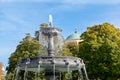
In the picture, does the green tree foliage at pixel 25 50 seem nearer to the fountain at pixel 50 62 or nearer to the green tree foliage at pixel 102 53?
the green tree foliage at pixel 102 53

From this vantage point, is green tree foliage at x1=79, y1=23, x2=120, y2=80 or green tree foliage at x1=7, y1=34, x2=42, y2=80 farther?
green tree foliage at x1=79, y1=23, x2=120, y2=80

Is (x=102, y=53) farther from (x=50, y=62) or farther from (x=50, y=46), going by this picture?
(x=50, y=62)

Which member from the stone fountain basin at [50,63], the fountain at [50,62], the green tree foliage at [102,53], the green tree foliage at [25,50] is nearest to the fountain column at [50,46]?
the fountain at [50,62]

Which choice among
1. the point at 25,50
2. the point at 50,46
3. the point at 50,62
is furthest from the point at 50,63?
the point at 25,50

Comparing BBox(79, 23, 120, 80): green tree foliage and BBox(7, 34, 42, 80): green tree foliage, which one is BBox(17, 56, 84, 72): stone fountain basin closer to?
BBox(7, 34, 42, 80): green tree foliage

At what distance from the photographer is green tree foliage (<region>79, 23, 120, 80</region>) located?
2422 inches

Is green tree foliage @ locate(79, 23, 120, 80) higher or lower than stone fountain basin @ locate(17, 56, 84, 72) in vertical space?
higher

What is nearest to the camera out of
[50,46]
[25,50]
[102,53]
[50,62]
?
[50,62]

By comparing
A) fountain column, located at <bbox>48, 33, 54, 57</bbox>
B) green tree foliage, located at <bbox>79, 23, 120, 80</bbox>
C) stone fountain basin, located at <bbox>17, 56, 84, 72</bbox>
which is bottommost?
stone fountain basin, located at <bbox>17, 56, 84, 72</bbox>

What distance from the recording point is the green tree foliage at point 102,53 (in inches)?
2422

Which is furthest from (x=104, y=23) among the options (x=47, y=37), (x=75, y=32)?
(x=75, y=32)

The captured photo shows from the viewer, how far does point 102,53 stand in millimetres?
62750

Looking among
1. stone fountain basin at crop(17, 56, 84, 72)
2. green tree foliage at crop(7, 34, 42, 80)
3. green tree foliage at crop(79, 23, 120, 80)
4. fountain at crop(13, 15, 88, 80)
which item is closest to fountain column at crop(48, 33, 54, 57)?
fountain at crop(13, 15, 88, 80)

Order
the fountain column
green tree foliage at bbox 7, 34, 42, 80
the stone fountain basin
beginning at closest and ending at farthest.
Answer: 1. the stone fountain basin
2. the fountain column
3. green tree foliage at bbox 7, 34, 42, 80
